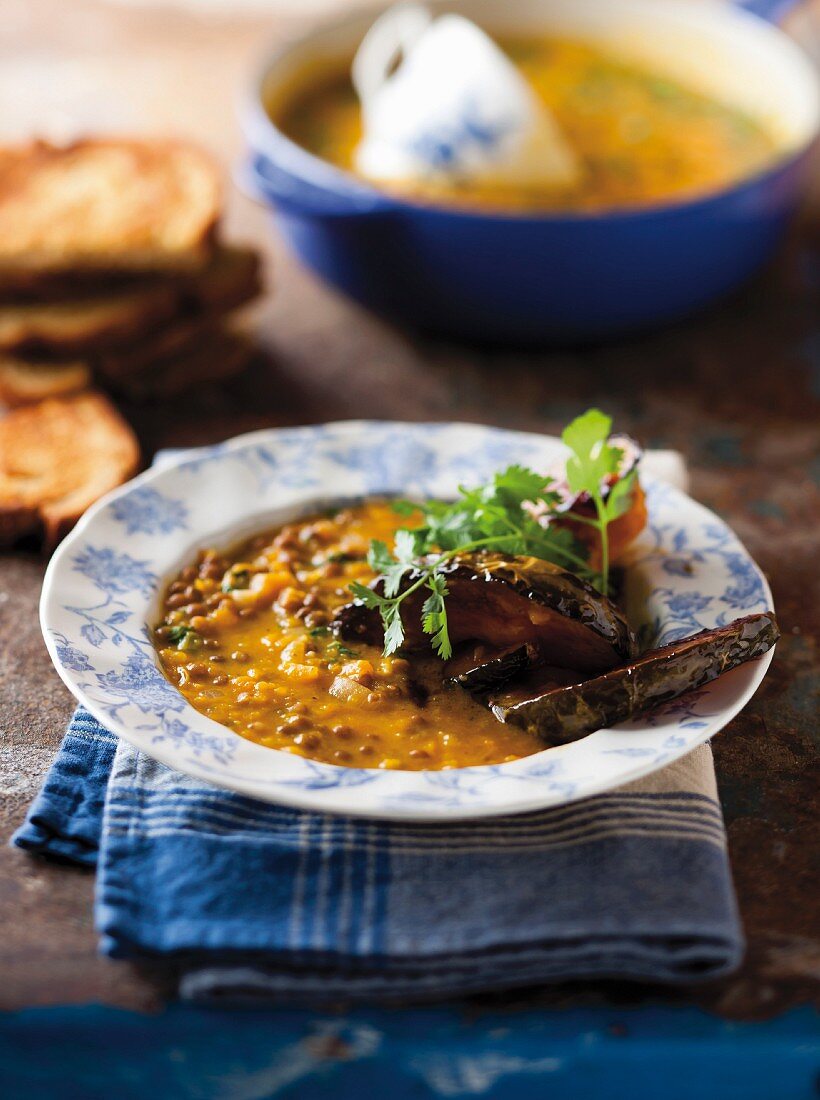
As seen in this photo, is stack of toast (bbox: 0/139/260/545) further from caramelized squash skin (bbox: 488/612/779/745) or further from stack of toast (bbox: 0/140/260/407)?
caramelized squash skin (bbox: 488/612/779/745)

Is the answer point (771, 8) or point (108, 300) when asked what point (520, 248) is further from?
point (771, 8)

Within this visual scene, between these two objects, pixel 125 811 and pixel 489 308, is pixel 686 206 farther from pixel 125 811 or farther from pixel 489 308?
pixel 125 811

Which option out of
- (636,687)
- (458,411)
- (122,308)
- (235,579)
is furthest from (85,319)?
(636,687)

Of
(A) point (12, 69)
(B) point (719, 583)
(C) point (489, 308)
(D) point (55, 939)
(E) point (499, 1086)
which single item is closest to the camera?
(E) point (499, 1086)

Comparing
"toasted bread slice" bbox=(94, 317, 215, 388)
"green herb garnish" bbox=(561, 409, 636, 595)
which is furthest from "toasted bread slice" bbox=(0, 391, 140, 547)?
"green herb garnish" bbox=(561, 409, 636, 595)

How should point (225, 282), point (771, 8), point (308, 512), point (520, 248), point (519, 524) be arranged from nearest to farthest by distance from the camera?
point (519, 524), point (308, 512), point (520, 248), point (225, 282), point (771, 8)

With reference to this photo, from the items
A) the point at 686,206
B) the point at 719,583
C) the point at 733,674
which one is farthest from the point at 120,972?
the point at 686,206
